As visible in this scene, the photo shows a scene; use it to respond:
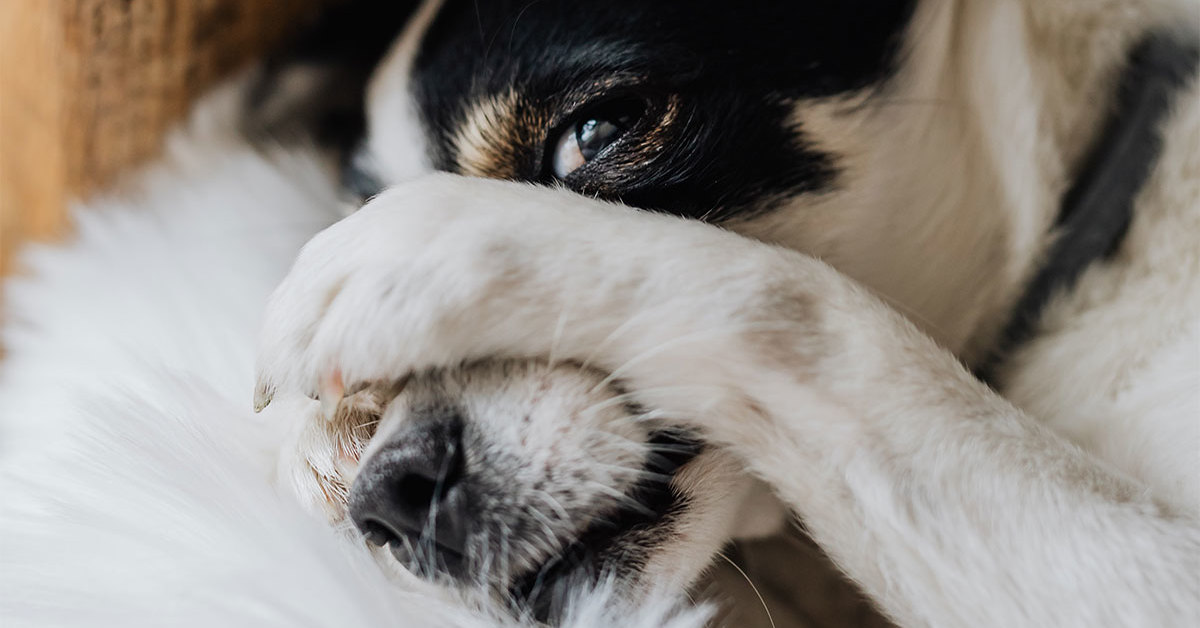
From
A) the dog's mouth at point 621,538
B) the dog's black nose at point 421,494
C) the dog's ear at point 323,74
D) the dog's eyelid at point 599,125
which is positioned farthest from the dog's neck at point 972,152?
the dog's ear at point 323,74

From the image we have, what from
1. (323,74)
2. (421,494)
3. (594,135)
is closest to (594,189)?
(594,135)

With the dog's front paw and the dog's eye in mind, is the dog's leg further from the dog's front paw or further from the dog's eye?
the dog's eye

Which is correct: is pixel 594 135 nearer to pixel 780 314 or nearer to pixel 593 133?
pixel 593 133

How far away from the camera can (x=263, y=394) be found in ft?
2.13

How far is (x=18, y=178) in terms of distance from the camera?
1162 mm

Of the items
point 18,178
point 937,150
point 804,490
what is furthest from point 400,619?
point 18,178

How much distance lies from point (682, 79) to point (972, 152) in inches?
11.7

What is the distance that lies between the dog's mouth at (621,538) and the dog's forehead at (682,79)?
0.71ft

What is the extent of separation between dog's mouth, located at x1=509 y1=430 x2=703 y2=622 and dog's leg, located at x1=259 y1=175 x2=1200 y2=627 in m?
0.04

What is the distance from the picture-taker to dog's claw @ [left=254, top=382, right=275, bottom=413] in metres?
0.64

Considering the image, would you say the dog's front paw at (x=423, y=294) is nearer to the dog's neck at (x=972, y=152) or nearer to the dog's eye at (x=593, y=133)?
the dog's eye at (x=593, y=133)

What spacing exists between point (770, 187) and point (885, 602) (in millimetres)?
343

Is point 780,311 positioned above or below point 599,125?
below

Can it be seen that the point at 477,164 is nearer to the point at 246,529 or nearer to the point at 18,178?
the point at 246,529
